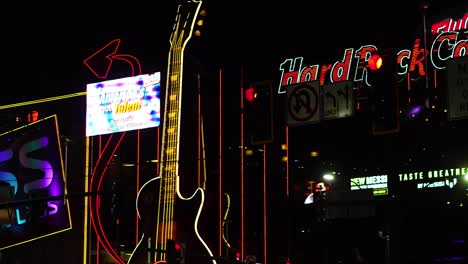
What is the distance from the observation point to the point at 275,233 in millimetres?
31688

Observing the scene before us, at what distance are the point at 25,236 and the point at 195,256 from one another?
992cm

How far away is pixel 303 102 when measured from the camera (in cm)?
1706

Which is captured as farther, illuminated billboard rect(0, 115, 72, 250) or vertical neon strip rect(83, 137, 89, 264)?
illuminated billboard rect(0, 115, 72, 250)

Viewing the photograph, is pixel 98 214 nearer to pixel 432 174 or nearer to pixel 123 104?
pixel 123 104

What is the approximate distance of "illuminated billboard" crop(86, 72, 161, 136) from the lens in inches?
1096

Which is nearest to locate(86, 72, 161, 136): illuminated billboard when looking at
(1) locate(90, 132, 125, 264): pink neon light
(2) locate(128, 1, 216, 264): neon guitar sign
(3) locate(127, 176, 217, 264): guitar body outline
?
(1) locate(90, 132, 125, 264): pink neon light

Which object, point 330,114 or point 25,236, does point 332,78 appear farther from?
point 25,236

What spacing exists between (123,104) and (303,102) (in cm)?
1307

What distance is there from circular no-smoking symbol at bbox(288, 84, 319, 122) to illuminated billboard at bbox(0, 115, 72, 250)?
47.7ft

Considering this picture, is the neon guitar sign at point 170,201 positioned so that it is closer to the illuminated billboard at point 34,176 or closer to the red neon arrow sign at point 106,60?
the red neon arrow sign at point 106,60

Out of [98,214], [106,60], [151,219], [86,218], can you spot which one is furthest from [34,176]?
[151,219]

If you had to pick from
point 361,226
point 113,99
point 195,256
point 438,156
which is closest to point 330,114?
point 195,256

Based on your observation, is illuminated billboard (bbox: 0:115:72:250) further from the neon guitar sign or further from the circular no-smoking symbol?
the circular no-smoking symbol

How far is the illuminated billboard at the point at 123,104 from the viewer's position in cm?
2783
